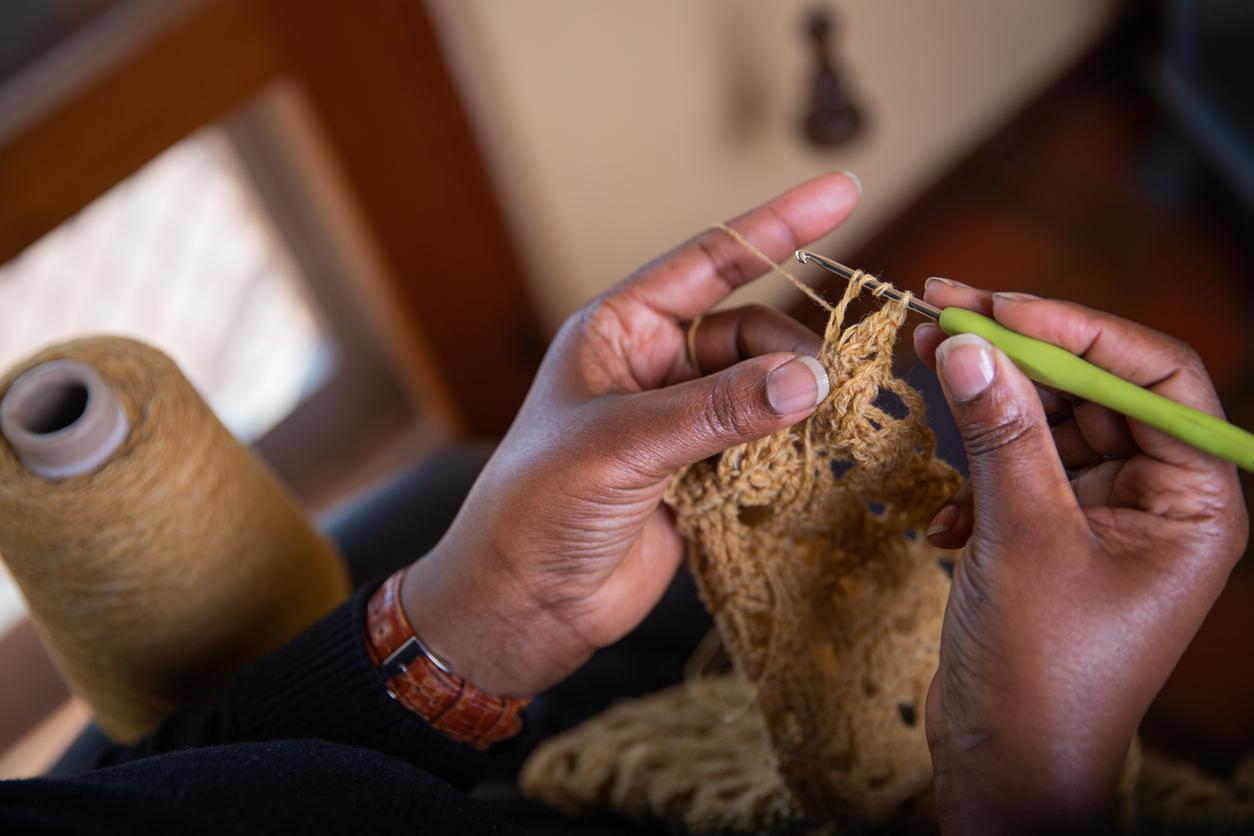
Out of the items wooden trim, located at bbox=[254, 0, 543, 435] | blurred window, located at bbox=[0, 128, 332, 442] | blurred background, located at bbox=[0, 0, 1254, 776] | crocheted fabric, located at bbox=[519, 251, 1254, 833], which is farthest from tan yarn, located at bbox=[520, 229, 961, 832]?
blurred window, located at bbox=[0, 128, 332, 442]

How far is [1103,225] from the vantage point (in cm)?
198

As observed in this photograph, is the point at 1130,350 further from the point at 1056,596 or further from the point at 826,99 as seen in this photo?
the point at 826,99

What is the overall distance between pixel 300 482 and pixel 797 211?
4.13 ft

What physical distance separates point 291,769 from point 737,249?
1.56ft

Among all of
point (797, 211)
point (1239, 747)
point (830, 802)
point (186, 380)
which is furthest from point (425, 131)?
point (1239, 747)

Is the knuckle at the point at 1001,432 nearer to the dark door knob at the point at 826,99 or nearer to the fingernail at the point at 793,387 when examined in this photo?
the fingernail at the point at 793,387

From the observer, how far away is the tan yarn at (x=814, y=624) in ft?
2.46

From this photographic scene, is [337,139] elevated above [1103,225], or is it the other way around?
[337,139]

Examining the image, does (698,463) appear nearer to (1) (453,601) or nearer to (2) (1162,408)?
(1) (453,601)

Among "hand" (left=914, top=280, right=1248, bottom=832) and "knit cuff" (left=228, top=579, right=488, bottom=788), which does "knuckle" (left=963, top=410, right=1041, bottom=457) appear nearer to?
"hand" (left=914, top=280, right=1248, bottom=832)

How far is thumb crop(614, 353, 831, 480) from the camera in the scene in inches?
25.5

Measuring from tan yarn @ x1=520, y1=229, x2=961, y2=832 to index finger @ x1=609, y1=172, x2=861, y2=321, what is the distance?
0.03 m

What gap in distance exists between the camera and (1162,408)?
1.94 feet

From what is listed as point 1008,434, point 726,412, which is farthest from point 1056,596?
point 726,412
